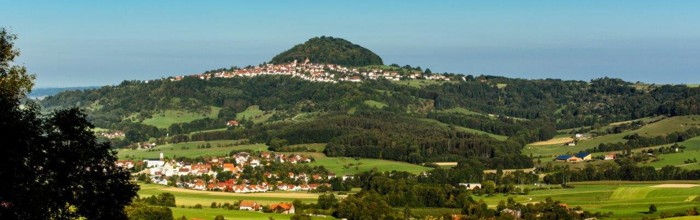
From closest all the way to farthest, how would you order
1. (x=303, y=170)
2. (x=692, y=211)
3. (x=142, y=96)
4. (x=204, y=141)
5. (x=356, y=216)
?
(x=692, y=211) < (x=356, y=216) < (x=303, y=170) < (x=204, y=141) < (x=142, y=96)

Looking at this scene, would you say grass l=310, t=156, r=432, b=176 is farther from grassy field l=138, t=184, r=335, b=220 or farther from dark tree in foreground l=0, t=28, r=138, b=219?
dark tree in foreground l=0, t=28, r=138, b=219

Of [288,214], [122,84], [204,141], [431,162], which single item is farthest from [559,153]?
[122,84]

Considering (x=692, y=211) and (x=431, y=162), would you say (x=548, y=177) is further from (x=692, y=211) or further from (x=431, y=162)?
(x=692, y=211)

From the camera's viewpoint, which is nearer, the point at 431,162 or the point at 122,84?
the point at 431,162

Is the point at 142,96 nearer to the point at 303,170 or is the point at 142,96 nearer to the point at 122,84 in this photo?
the point at 122,84

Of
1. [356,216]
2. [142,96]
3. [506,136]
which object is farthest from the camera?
[142,96]

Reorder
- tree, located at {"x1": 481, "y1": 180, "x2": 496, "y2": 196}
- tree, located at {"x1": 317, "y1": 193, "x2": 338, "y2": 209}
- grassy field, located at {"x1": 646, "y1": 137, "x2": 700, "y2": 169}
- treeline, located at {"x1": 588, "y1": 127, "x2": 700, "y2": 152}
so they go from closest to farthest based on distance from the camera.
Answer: tree, located at {"x1": 317, "y1": 193, "x2": 338, "y2": 209} → tree, located at {"x1": 481, "y1": 180, "x2": 496, "y2": 196} → grassy field, located at {"x1": 646, "y1": 137, "x2": 700, "y2": 169} → treeline, located at {"x1": 588, "y1": 127, "x2": 700, "y2": 152}

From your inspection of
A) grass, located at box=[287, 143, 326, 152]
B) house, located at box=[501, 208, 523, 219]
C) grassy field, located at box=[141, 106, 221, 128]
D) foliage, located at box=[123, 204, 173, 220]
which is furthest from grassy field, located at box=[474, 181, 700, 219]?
grassy field, located at box=[141, 106, 221, 128]
